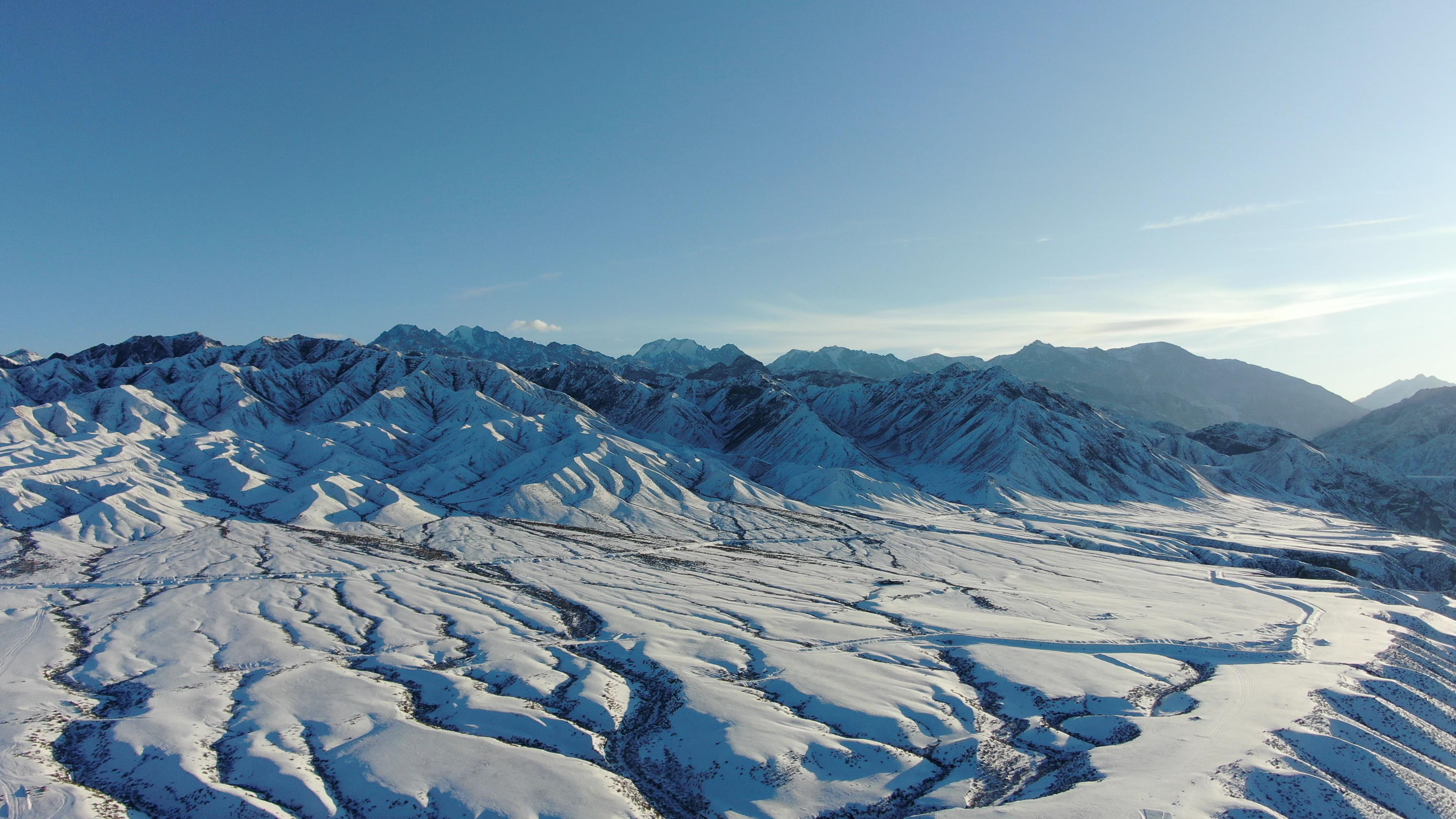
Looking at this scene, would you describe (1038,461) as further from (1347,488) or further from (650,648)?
(650,648)

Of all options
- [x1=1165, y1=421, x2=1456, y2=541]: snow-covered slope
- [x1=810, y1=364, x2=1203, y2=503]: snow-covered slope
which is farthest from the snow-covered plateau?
[x1=1165, y1=421, x2=1456, y2=541]: snow-covered slope

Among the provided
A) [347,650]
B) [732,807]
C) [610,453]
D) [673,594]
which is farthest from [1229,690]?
[610,453]

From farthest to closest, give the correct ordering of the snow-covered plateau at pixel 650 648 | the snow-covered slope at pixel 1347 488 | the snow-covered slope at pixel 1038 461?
the snow-covered slope at pixel 1038 461, the snow-covered slope at pixel 1347 488, the snow-covered plateau at pixel 650 648

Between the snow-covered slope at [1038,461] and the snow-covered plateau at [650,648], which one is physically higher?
the snow-covered slope at [1038,461]

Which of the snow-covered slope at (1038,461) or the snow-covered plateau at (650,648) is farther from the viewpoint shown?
the snow-covered slope at (1038,461)

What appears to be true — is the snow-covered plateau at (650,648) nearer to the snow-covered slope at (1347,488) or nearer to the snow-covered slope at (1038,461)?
the snow-covered slope at (1038,461)

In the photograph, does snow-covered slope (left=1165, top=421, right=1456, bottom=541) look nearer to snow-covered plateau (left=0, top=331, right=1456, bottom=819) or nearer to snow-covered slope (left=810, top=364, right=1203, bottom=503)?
snow-covered slope (left=810, top=364, right=1203, bottom=503)

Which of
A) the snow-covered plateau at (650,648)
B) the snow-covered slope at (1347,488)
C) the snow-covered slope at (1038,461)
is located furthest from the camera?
→ the snow-covered slope at (1038,461)

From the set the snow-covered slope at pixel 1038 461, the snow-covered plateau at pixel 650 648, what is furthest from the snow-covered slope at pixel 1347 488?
the snow-covered plateau at pixel 650 648

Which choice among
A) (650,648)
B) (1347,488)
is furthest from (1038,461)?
(650,648)
